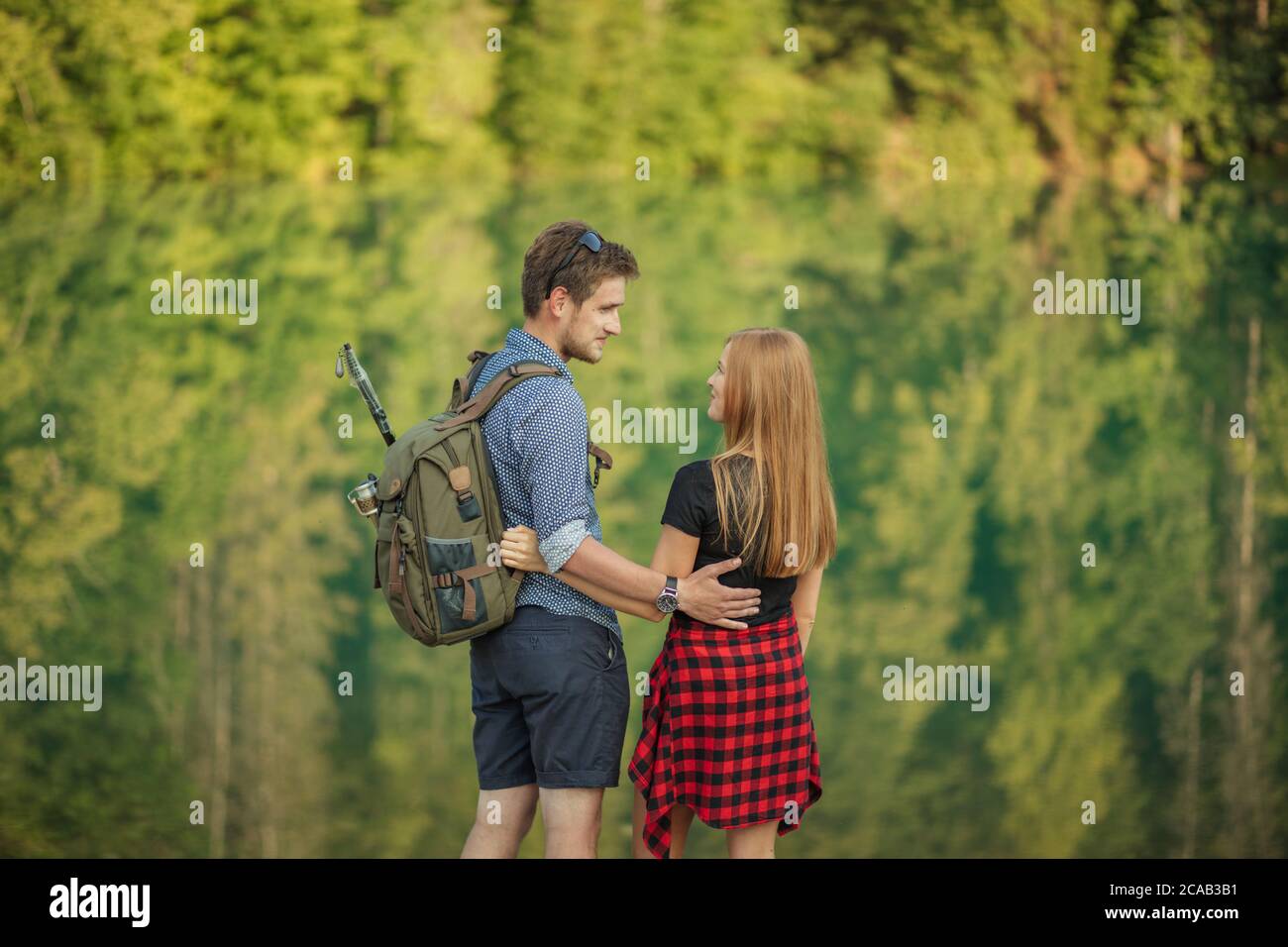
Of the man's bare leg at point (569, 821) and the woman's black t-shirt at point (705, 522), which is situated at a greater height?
A: the woman's black t-shirt at point (705, 522)

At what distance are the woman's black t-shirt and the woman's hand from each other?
0.78ft

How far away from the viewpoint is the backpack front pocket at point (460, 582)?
2.61 metres

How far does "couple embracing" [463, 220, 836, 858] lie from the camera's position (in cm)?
264

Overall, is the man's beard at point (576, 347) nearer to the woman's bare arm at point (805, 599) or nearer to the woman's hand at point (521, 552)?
the woman's hand at point (521, 552)

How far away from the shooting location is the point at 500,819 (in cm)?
279

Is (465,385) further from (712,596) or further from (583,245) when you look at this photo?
(712,596)

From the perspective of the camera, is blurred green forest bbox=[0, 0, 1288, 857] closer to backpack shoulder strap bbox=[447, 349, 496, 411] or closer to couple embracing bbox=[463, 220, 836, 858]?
couple embracing bbox=[463, 220, 836, 858]
